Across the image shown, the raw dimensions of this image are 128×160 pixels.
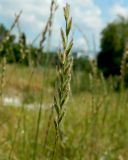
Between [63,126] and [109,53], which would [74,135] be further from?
[109,53]

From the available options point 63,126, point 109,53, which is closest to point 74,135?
point 63,126

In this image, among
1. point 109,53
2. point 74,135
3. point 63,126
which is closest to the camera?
point 63,126

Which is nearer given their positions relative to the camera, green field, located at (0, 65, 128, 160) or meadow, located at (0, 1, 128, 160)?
meadow, located at (0, 1, 128, 160)

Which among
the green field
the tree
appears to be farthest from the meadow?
the tree

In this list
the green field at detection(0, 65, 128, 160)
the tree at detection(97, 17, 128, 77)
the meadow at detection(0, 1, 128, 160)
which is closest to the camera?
the meadow at detection(0, 1, 128, 160)

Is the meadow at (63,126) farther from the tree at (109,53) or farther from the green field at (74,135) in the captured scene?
the tree at (109,53)

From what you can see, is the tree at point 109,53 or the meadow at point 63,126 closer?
the meadow at point 63,126

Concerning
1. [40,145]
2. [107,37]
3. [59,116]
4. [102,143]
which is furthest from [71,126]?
[107,37]

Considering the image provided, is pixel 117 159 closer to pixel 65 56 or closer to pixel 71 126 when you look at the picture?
pixel 71 126

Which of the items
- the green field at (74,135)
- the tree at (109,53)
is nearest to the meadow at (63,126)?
the green field at (74,135)

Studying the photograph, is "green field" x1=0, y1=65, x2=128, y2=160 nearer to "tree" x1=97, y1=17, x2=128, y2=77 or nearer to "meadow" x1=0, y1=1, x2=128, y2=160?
"meadow" x1=0, y1=1, x2=128, y2=160

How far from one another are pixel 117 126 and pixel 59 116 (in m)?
3.05

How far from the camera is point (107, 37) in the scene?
113ft

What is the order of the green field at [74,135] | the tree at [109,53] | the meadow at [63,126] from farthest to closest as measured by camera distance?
the tree at [109,53], the green field at [74,135], the meadow at [63,126]
